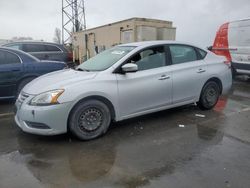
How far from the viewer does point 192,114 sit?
5773mm

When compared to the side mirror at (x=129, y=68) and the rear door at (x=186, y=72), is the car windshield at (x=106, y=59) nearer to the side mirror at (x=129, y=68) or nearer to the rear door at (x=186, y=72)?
the side mirror at (x=129, y=68)

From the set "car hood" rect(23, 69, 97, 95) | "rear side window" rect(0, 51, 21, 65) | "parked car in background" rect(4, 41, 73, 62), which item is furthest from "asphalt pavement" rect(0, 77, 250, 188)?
"parked car in background" rect(4, 41, 73, 62)

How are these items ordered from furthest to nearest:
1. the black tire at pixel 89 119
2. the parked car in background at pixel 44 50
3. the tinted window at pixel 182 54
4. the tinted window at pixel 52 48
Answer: the tinted window at pixel 52 48
the parked car in background at pixel 44 50
the tinted window at pixel 182 54
the black tire at pixel 89 119

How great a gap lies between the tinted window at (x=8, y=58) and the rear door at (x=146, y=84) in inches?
132

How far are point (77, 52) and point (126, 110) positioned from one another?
1449 cm

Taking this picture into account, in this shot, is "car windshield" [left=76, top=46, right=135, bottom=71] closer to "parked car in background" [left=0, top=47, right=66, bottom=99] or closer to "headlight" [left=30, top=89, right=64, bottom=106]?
"headlight" [left=30, top=89, right=64, bottom=106]

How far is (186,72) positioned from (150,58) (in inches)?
33.2

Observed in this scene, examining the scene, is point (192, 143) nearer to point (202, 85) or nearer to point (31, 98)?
point (202, 85)

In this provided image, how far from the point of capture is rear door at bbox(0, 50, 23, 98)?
6.41 m

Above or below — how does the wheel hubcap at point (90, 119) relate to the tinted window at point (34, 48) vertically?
below

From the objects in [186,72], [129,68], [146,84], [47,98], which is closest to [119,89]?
[129,68]

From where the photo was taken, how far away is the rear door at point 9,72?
21.0 feet

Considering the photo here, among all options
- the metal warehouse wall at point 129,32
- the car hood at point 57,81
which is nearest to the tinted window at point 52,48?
the metal warehouse wall at point 129,32

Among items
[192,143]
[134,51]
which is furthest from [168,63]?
[192,143]
